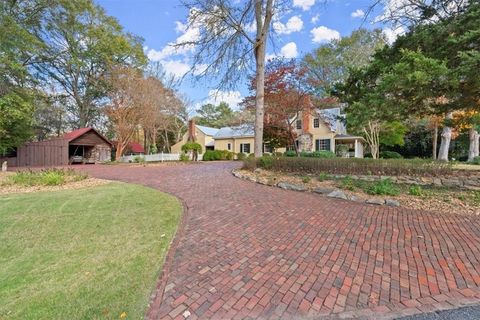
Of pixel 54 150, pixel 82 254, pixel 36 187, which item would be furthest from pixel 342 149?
pixel 54 150

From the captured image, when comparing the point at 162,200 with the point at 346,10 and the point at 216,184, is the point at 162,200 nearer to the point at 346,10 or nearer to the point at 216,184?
the point at 216,184

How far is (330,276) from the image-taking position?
9.52ft

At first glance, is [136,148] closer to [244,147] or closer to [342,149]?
[244,147]

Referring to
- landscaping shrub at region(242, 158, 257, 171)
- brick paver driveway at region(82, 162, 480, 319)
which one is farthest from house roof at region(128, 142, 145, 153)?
brick paver driveway at region(82, 162, 480, 319)

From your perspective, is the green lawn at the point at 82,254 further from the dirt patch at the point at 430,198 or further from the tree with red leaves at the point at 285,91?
the tree with red leaves at the point at 285,91

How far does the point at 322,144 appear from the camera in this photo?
25.0m

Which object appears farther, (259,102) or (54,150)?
(54,150)

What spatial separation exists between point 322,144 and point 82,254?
Result: 23985mm

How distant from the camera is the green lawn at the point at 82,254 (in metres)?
2.50

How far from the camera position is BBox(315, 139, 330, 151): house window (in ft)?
80.9

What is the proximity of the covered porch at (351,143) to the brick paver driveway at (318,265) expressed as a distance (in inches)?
789

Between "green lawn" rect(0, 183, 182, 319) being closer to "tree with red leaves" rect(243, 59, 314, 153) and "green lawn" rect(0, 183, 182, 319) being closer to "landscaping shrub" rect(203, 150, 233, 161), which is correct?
"tree with red leaves" rect(243, 59, 314, 153)

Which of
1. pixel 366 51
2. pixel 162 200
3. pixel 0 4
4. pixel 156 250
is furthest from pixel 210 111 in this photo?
pixel 156 250

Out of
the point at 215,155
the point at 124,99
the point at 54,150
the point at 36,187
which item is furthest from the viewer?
the point at 215,155
